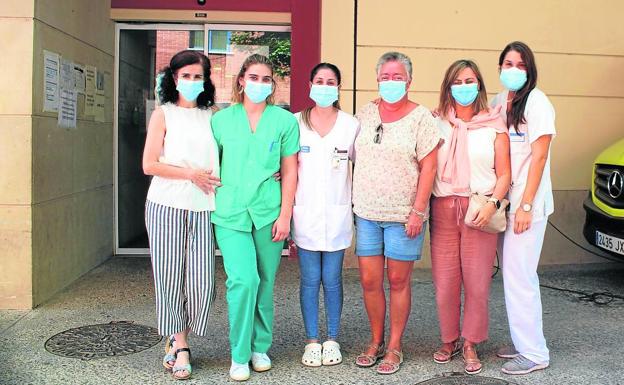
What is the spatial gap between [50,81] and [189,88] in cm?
213

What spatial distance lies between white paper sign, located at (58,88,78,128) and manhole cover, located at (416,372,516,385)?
149 inches

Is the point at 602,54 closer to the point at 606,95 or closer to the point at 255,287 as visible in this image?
the point at 606,95

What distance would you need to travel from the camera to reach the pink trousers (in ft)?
13.2

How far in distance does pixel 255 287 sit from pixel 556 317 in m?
2.75

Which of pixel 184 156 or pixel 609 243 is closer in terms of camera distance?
pixel 184 156

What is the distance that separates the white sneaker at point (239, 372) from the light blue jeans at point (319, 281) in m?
0.50

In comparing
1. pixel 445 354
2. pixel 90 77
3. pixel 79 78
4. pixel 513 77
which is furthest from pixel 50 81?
pixel 445 354

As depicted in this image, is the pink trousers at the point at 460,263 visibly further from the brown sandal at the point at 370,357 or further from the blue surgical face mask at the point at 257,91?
the blue surgical face mask at the point at 257,91

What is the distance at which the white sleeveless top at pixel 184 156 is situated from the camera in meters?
3.80

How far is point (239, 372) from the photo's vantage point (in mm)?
3887

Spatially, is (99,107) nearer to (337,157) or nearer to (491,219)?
(337,157)

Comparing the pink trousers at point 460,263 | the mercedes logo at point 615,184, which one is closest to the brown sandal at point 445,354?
the pink trousers at point 460,263

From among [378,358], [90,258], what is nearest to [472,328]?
[378,358]

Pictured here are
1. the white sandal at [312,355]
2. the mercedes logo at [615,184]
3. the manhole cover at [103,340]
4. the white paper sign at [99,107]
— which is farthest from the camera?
the white paper sign at [99,107]
